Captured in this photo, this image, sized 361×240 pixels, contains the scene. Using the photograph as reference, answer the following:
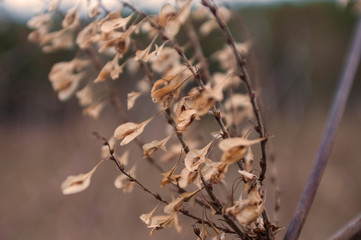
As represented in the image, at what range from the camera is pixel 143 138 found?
986 mm

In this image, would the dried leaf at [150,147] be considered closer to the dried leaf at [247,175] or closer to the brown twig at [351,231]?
the dried leaf at [247,175]

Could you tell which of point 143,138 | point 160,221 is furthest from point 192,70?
point 143,138

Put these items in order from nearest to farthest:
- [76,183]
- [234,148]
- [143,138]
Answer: [234,148] → [76,183] → [143,138]

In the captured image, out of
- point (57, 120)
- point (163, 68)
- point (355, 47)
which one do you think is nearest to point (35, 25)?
point (163, 68)

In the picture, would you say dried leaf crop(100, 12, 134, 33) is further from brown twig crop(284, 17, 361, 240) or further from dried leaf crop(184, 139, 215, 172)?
brown twig crop(284, 17, 361, 240)

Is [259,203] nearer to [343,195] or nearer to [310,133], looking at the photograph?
[343,195]

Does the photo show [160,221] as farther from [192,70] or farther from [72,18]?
[72,18]

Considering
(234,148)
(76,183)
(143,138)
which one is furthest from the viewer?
(143,138)

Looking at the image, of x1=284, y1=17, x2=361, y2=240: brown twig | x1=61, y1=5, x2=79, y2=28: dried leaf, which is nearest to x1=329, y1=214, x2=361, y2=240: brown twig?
x1=284, y1=17, x2=361, y2=240: brown twig

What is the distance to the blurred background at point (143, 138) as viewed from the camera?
2482mm

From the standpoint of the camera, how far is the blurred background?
8.14 ft

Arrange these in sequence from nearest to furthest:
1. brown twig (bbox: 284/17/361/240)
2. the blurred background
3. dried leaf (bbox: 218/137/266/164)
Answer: dried leaf (bbox: 218/137/266/164), brown twig (bbox: 284/17/361/240), the blurred background

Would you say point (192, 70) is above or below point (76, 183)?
above

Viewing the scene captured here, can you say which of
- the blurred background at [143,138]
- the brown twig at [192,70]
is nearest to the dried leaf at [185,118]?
the brown twig at [192,70]
